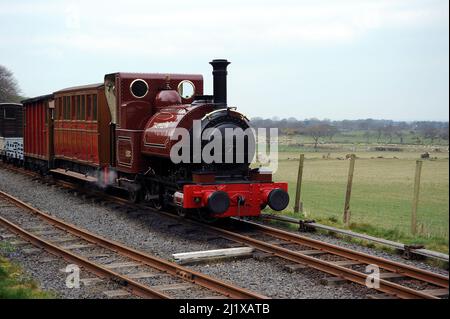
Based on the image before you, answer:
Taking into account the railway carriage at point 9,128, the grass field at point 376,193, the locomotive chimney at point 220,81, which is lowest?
the grass field at point 376,193

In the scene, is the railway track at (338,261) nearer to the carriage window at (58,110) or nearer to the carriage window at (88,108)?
the carriage window at (88,108)

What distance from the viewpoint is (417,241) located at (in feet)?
33.8

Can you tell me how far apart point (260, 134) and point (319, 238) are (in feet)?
8.67

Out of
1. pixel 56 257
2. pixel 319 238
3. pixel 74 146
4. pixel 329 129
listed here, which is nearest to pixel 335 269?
pixel 319 238

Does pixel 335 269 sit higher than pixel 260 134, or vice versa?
pixel 260 134

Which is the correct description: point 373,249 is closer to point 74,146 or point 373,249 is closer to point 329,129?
point 74,146

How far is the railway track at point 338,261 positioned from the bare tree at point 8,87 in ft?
161

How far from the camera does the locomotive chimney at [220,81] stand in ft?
37.4

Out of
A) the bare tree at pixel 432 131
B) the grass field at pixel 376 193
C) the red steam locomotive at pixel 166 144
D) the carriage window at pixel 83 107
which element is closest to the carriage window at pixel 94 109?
the red steam locomotive at pixel 166 144

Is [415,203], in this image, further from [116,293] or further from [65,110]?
[65,110]

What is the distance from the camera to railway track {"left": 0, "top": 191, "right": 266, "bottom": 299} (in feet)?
24.0

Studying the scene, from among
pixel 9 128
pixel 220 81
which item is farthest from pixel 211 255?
pixel 9 128

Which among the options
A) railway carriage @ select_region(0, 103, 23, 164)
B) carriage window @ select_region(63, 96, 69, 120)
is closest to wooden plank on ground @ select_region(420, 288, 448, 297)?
carriage window @ select_region(63, 96, 69, 120)

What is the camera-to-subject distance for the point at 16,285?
25.0 ft
